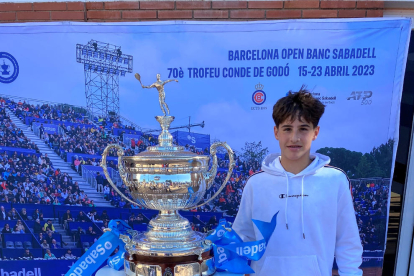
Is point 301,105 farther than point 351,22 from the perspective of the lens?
No

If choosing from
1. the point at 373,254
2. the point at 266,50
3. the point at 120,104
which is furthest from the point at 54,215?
the point at 373,254

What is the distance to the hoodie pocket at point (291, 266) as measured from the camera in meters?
1.35

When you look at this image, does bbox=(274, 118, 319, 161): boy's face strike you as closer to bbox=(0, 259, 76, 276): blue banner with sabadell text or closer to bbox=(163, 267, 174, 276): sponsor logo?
bbox=(163, 267, 174, 276): sponsor logo

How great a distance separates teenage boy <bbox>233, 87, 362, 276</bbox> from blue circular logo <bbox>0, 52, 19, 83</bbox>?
1.94m

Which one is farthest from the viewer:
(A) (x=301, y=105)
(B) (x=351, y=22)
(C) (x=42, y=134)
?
(C) (x=42, y=134)

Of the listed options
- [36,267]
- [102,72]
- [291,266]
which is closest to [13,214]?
[36,267]

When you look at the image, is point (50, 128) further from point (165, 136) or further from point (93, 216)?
point (165, 136)

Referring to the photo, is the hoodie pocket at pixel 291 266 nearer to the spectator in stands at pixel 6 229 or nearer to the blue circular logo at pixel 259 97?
the blue circular logo at pixel 259 97

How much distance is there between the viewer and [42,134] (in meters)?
2.38

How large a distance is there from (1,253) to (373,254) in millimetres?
2749

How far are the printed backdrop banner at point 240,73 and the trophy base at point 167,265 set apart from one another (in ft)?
4.31

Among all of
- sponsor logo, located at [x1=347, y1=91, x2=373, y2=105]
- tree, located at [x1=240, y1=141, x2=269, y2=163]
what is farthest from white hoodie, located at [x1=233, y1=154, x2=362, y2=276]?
sponsor logo, located at [x1=347, y1=91, x2=373, y2=105]

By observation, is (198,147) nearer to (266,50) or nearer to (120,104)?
(120,104)


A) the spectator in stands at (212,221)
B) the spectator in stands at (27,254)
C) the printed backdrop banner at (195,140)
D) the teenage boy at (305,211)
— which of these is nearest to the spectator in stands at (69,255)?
the spectator in stands at (27,254)
